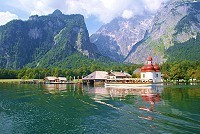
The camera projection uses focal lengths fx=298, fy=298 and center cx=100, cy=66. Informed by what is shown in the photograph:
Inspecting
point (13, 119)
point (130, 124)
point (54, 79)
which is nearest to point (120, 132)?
point (130, 124)

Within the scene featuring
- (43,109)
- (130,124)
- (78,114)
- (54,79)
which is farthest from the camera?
(54,79)

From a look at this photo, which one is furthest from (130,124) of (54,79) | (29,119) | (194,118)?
(54,79)

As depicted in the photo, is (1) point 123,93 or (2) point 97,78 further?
(2) point 97,78

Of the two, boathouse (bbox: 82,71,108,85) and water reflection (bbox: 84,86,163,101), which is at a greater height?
boathouse (bbox: 82,71,108,85)

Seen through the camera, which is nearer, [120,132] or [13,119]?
[120,132]

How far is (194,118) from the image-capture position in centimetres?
3975

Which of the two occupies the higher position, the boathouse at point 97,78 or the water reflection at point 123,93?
the boathouse at point 97,78

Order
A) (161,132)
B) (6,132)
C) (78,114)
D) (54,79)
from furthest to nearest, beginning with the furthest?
(54,79) < (78,114) < (6,132) < (161,132)

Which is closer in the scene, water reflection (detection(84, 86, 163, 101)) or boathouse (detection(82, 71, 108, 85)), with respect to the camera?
water reflection (detection(84, 86, 163, 101))

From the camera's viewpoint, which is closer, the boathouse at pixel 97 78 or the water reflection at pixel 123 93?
the water reflection at pixel 123 93

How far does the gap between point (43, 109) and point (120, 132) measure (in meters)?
22.8

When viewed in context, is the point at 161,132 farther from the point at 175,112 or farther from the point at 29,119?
the point at 29,119

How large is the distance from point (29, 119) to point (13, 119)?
2458 mm

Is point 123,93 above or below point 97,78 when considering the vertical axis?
below
